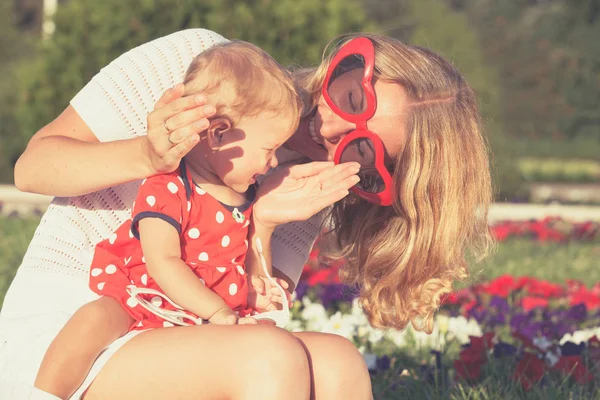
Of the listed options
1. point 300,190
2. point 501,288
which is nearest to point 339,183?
point 300,190

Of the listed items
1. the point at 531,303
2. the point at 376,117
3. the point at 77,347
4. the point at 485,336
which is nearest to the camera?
the point at 77,347

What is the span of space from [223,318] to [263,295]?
0.88ft

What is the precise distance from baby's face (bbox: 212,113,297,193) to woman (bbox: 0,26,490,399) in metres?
0.20

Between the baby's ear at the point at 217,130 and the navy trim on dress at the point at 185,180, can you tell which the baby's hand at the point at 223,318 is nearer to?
the navy trim on dress at the point at 185,180

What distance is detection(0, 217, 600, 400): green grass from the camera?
2.94 meters

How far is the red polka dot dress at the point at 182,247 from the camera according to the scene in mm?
2172

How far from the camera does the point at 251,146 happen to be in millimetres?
2246

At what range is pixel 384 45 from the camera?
8.24ft

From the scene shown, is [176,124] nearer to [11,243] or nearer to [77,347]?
[77,347]

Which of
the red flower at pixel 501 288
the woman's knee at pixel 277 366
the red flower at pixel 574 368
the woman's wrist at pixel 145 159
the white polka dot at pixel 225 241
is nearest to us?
the woman's knee at pixel 277 366

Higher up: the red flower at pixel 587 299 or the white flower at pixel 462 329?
the white flower at pixel 462 329

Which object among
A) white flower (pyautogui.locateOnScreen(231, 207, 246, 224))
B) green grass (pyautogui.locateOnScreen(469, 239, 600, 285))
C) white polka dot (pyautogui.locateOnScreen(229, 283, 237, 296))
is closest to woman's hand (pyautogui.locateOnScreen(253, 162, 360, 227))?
white flower (pyautogui.locateOnScreen(231, 207, 246, 224))

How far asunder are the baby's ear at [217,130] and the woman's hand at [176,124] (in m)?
0.15

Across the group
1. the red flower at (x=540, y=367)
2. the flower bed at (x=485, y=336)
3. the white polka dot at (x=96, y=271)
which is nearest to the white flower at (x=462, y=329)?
the flower bed at (x=485, y=336)
